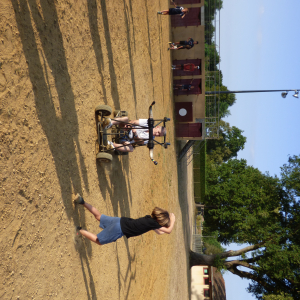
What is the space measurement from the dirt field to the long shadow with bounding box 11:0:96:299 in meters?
0.02

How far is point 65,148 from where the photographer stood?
5473mm

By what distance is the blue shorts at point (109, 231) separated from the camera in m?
5.79

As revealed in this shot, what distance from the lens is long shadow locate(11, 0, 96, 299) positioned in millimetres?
4469

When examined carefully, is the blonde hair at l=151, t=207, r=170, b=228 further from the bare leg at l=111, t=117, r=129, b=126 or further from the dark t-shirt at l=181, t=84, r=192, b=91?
the dark t-shirt at l=181, t=84, r=192, b=91

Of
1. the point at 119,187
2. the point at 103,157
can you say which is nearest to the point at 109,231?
the point at 103,157

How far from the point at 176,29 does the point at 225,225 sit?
15.0 m

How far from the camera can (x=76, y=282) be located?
5.71 meters

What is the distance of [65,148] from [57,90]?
1.08 metres

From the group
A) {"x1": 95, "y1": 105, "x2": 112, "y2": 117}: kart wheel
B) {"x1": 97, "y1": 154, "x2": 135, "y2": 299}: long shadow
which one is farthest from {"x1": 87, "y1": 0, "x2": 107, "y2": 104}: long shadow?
{"x1": 97, "y1": 154, "x2": 135, "y2": 299}: long shadow

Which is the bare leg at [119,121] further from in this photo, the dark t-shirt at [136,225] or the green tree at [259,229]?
the green tree at [259,229]

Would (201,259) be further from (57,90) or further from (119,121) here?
(57,90)

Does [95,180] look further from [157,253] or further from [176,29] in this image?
[176,29]

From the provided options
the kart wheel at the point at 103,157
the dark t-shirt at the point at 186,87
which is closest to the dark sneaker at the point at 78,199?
the kart wheel at the point at 103,157

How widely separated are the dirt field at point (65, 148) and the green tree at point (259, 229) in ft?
37.3
